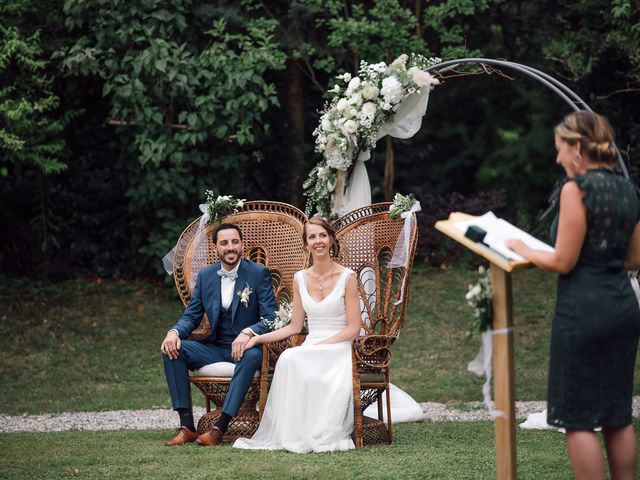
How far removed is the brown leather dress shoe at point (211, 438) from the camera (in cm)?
568

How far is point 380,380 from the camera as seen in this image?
5906 mm

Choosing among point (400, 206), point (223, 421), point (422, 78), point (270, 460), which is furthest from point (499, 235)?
point (422, 78)

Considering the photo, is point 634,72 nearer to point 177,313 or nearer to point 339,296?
point 177,313

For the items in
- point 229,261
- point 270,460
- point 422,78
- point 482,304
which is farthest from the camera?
point 422,78

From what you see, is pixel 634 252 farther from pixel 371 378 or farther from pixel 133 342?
pixel 133 342

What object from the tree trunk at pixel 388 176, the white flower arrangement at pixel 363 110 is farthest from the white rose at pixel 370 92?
the tree trunk at pixel 388 176

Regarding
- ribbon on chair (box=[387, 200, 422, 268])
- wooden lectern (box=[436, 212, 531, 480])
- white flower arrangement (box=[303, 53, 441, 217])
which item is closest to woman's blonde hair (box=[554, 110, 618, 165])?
wooden lectern (box=[436, 212, 531, 480])

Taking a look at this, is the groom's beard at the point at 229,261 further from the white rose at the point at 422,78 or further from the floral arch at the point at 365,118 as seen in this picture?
the white rose at the point at 422,78

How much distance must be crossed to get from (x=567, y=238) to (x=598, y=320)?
31cm

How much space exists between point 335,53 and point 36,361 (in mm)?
4635

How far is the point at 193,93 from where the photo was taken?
33.0 feet

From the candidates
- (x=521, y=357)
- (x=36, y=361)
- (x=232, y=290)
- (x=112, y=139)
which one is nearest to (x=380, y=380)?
(x=232, y=290)

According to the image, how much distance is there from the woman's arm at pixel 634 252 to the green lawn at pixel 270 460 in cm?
141

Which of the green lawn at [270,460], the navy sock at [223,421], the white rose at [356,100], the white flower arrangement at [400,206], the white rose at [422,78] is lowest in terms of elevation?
the green lawn at [270,460]
